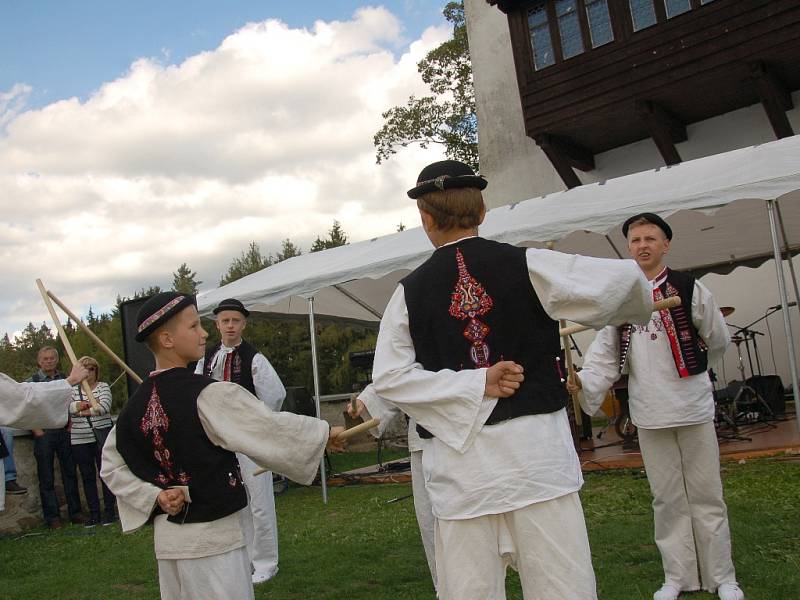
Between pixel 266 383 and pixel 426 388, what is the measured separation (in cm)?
349

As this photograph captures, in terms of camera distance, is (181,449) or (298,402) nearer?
(181,449)

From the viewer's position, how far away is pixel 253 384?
18.7 feet

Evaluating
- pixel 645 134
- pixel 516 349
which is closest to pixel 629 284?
pixel 516 349

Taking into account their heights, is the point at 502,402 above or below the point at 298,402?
above

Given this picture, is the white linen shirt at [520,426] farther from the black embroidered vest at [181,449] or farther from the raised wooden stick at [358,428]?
the black embroidered vest at [181,449]

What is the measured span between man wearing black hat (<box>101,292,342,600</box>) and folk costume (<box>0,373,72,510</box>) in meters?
1.18

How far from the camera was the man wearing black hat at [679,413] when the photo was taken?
383cm

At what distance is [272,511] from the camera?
565cm

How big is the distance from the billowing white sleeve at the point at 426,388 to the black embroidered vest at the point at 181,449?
728mm

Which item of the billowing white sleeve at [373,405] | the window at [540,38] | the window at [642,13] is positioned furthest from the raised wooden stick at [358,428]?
the window at [540,38]

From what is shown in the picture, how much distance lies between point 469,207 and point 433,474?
87 centimetres

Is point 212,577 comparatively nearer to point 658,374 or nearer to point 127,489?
point 127,489

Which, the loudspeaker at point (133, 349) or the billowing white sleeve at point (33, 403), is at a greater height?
the loudspeaker at point (133, 349)

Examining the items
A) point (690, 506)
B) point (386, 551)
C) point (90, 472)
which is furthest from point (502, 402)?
point (90, 472)
